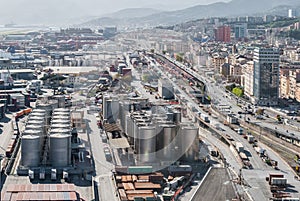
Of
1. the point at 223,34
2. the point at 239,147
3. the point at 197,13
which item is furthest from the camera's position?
the point at 197,13

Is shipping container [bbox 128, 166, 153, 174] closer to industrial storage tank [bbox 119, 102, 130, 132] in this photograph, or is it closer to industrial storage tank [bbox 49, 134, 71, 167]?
industrial storage tank [bbox 49, 134, 71, 167]

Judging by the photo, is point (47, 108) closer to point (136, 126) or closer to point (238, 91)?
point (136, 126)

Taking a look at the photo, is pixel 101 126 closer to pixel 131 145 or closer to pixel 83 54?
pixel 131 145

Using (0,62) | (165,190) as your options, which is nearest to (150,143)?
(165,190)

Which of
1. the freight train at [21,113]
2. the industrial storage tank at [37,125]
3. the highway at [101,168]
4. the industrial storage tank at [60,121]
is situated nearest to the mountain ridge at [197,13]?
the freight train at [21,113]

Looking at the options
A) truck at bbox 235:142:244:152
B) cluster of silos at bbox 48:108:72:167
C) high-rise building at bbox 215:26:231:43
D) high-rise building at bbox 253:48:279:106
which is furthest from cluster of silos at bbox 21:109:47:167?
high-rise building at bbox 215:26:231:43

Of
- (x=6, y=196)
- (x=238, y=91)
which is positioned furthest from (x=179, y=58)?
(x=6, y=196)

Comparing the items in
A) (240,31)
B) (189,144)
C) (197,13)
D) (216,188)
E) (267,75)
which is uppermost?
(197,13)
